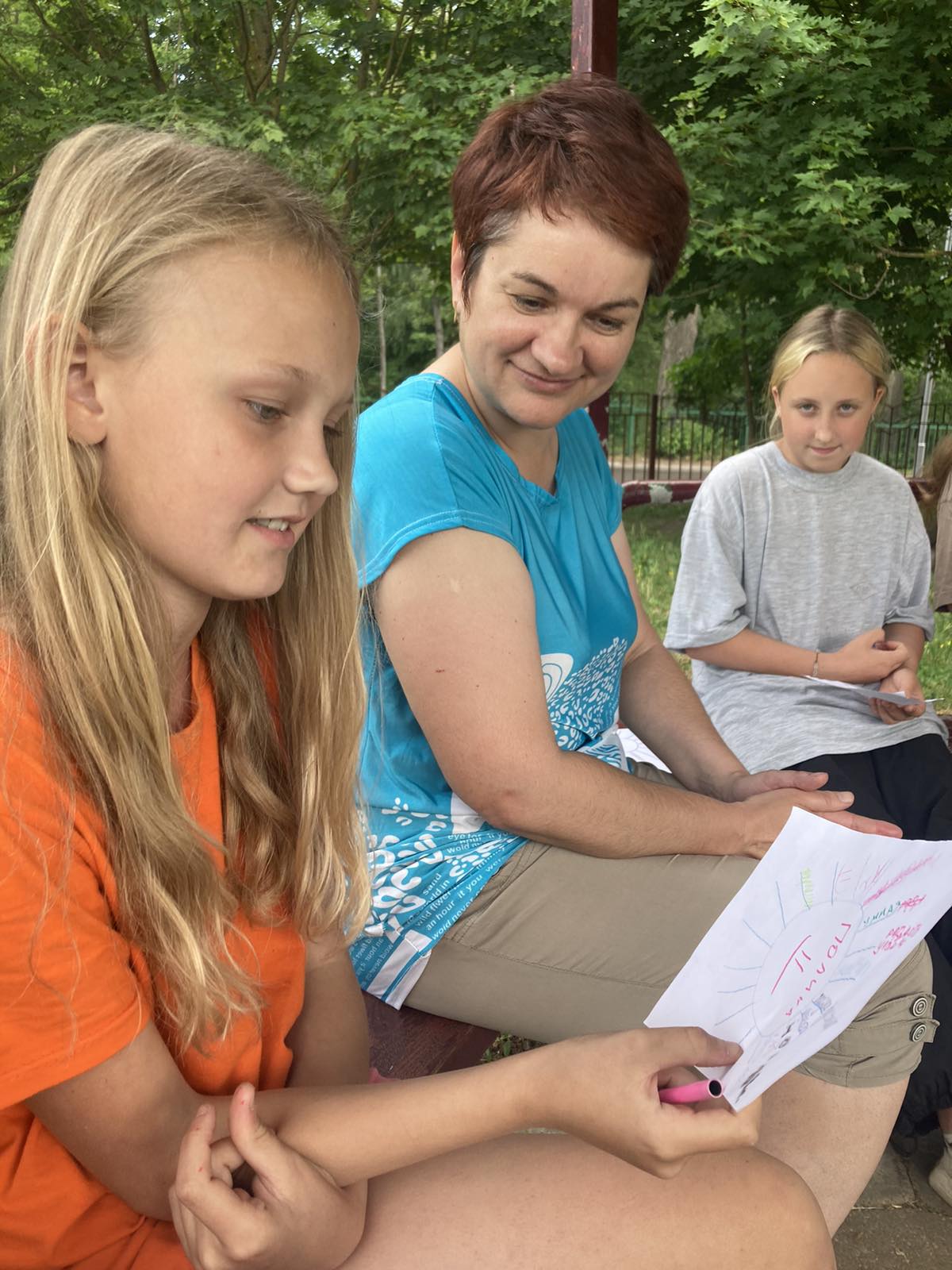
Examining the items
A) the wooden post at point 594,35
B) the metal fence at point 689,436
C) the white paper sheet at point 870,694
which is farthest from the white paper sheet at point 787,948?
the metal fence at point 689,436

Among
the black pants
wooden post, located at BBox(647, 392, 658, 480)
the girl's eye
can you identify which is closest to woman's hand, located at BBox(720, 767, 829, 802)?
the black pants

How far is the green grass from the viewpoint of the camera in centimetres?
574

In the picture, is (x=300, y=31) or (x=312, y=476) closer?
A: (x=312, y=476)

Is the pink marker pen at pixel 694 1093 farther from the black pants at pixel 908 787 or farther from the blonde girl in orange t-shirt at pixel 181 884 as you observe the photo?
the black pants at pixel 908 787

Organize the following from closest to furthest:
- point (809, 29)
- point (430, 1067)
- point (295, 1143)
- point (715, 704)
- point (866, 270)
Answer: point (295, 1143), point (430, 1067), point (715, 704), point (809, 29), point (866, 270)

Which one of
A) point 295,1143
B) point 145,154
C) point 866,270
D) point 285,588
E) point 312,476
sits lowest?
point 866,270

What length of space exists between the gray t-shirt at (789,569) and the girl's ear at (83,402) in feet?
6.32

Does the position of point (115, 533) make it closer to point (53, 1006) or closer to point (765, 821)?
point (53, 1006)

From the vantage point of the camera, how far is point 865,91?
8.32 m

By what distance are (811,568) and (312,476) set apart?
2028mm

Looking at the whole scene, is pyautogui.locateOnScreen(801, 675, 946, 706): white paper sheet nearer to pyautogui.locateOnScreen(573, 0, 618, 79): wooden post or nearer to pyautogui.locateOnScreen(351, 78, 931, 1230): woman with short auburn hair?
pyautogui.locateOnScreen(351, 78, 931, 1230): woman with short auburn hair

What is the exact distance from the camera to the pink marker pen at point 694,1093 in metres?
1.20

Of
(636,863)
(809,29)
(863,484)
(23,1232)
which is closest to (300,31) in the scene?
(809,29)

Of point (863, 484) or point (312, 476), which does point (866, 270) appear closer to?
point (863, 484)
